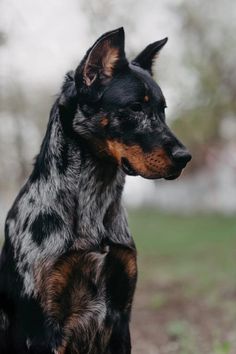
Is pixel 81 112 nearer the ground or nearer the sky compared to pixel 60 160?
nearer the sky

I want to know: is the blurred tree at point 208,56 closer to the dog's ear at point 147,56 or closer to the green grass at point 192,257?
the green grass at point 192,257

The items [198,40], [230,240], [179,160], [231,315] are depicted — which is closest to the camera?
[179,160]

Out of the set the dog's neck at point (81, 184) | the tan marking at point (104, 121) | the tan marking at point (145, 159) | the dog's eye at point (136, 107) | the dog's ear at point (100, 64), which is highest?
the dog's ear at point (100, 64)

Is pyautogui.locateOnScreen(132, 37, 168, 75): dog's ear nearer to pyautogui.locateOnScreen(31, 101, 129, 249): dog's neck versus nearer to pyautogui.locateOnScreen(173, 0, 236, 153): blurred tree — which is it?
pyautogui.locateOnScreen(31, 101, 129, 249): dog's neck

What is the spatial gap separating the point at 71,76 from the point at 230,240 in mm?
Result: 18390

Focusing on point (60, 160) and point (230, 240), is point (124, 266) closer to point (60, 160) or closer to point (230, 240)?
point (60, 160)

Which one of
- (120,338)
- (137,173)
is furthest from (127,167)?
(120,338)

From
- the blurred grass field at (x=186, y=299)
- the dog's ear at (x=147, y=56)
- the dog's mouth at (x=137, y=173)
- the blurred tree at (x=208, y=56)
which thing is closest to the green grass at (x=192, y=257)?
the blurred grass field at (x=186, y=299)

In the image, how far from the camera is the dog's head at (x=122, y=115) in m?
3.66

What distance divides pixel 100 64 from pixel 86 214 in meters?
0.88

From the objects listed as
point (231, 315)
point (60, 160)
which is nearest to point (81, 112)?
point (60, 160)

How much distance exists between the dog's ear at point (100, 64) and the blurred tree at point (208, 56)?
10.2 metres

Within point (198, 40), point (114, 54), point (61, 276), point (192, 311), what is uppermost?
point (198, 40)

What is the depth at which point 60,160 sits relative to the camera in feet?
13.1
